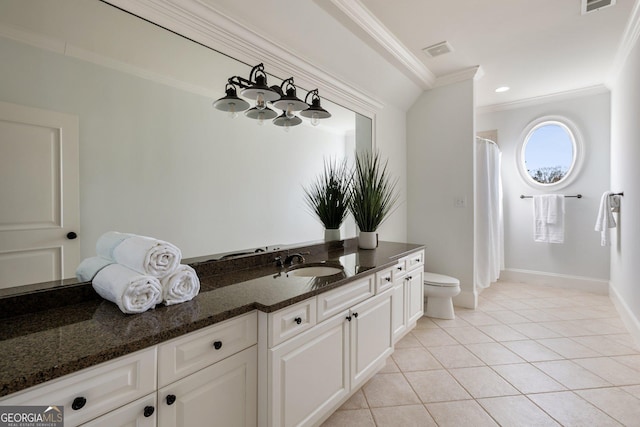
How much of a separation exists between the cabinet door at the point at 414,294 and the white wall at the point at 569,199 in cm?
257

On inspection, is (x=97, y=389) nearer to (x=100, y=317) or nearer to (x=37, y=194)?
(x=100, y=317)

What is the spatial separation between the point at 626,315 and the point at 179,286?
3.79m

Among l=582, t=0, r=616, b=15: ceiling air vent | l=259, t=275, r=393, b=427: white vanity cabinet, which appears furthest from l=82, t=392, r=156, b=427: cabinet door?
l=582, t=0, r=616, b=15: ceiling air vent

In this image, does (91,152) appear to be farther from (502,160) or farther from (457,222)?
(502,160)

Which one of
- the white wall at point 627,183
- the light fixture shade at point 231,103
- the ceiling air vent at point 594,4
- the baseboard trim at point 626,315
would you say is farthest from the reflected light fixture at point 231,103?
the baseboard trim at point 626,315

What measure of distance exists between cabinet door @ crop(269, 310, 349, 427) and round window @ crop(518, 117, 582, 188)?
13.1 feet

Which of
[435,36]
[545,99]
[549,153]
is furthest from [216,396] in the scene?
[545,99]

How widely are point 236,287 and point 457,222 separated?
267cm

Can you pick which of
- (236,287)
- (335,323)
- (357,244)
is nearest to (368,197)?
(357,244)

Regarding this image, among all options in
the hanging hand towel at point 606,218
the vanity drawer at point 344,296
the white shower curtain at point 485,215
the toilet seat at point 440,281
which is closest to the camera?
the vanity drawer at point 344,296

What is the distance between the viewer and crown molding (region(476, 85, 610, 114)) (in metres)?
3.62

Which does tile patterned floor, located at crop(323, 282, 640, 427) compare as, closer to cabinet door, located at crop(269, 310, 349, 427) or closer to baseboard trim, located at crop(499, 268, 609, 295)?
cabinet door, located at crop(269, 310, 349, 427)

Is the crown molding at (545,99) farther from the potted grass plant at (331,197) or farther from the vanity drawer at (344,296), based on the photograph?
the vanity drawer at (344,296)

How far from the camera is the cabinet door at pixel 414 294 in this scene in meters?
2.35
